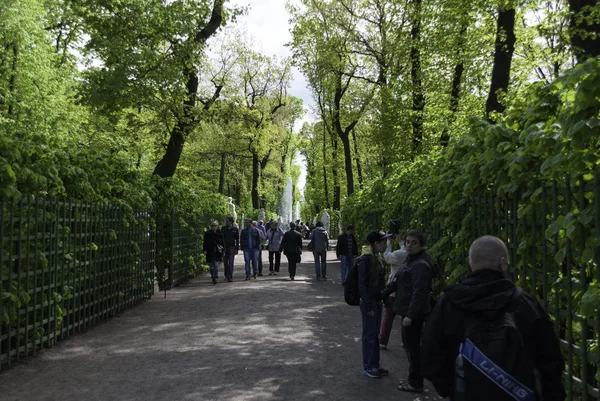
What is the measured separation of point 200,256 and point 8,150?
15074mm

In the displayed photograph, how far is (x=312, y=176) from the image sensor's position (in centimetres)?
6619

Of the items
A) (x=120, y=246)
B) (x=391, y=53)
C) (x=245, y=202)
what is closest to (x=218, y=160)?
(x=245, y=202)

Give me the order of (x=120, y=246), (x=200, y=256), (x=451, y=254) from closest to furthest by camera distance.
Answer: (x=451, y=254)
(x=120, y=246)
(x=200, y=256)

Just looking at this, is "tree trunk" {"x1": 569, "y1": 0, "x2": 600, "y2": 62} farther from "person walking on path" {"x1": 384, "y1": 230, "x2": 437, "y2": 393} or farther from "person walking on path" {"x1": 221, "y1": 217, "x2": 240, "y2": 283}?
"person walking on path" {"x1": 221, "y1": 217, "x2": 240, "y2": 283}

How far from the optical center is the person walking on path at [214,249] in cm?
1831

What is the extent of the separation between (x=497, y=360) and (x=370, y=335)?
14.0 ft

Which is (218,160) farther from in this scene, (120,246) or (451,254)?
(451,254)

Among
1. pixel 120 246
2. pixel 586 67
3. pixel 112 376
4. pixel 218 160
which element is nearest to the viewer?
pixel 586 67

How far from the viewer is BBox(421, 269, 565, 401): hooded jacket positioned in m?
3.26

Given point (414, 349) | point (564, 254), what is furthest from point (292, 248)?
point (564, 254)

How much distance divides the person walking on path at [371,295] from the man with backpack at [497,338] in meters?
3.93

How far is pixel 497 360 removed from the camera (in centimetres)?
322

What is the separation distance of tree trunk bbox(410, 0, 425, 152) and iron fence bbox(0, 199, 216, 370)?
418 inches

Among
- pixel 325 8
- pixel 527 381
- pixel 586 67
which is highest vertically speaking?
pixel 325 8
